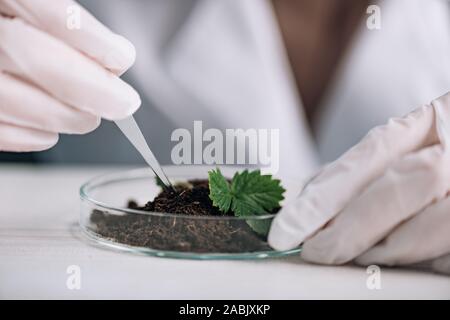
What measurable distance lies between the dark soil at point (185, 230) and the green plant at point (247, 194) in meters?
0.01

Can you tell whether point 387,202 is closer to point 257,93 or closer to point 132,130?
point 132,130

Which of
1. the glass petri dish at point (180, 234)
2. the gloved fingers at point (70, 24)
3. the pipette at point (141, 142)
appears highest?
the gloved fingers at point (70, 24)

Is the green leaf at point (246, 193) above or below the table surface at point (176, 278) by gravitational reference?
above

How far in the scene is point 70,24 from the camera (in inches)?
28.9

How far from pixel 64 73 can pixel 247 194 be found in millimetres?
248

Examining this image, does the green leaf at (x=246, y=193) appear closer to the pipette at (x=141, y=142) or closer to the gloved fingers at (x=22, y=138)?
the pipette at (x=141, y=142)

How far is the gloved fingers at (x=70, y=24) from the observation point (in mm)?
725

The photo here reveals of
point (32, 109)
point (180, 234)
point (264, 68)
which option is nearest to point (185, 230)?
point (180, 234)

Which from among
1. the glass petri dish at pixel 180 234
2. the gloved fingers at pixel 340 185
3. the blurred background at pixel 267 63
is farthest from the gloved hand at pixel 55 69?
the blurred background at pixel 267 63

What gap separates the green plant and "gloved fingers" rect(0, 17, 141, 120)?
15 cm

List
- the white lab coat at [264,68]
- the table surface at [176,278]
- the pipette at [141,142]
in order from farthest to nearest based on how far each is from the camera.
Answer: the white lab coat at [264,68], the pipette at [141,142], the table surface at [176,278]

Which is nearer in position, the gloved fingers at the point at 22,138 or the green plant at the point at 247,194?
the green plant at the point at 247,194

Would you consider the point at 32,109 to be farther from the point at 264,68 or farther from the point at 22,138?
the point at 264,68

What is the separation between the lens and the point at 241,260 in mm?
694
